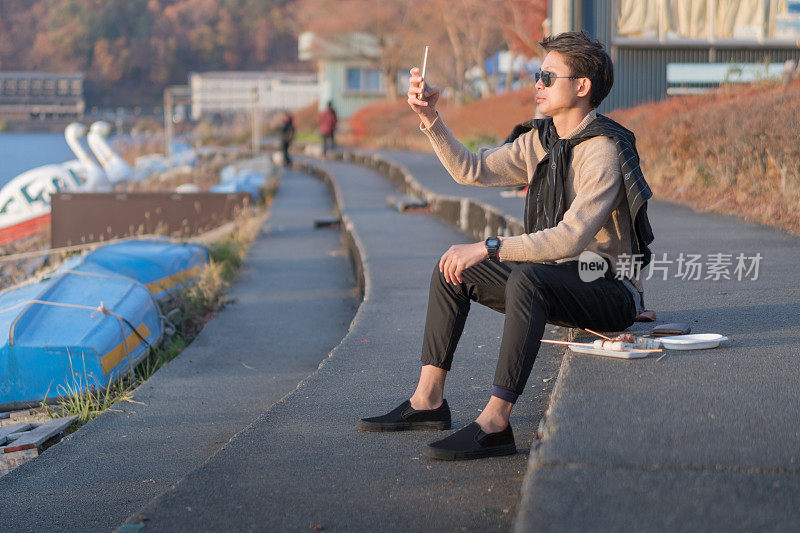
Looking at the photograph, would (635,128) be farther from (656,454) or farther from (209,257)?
(656,454)

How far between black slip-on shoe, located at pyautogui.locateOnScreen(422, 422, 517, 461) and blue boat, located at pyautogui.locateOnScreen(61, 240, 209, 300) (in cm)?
506

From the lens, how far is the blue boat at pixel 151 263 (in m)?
8.37

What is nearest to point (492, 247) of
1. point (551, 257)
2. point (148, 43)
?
point (551, 257)

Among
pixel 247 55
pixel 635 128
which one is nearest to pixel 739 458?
pixel 635 128

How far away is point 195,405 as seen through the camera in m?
5.34

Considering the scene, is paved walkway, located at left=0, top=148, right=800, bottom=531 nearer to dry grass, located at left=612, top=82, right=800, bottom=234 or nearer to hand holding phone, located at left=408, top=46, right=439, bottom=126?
hand holding phone, located at left=408, top=46, right=439, bottom=126

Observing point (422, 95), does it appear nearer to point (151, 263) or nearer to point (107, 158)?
point (151, 263)

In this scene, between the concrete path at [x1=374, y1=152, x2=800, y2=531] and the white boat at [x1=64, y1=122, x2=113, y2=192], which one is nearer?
the concrete path at [x1=374, y1=152, x2=800, y2=531]

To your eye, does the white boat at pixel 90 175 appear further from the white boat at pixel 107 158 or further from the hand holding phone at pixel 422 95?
the hand holding phone at pixel 422 95

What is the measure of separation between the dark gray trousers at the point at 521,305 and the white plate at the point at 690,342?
17 centimetres

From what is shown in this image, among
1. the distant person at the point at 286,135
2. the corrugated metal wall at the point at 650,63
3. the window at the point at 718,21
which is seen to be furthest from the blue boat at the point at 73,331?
the distant person at the point at 286,135

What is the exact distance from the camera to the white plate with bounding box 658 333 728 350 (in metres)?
3.74

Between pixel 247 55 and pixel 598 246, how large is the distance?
109617 mm

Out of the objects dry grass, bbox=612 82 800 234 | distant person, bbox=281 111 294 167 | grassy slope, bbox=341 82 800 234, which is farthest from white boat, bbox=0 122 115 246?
dry grass, bbox=612 82 800 234
